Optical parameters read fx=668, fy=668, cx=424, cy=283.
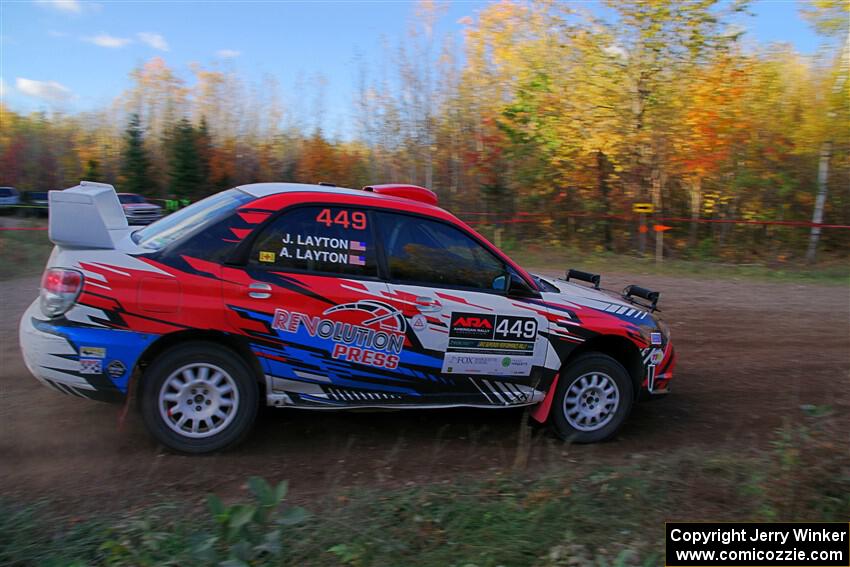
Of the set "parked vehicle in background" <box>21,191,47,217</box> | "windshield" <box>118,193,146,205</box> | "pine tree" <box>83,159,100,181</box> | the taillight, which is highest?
"pine tree" <box>83,159,100,181</box>

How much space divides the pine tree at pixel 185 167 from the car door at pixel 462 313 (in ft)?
67.0

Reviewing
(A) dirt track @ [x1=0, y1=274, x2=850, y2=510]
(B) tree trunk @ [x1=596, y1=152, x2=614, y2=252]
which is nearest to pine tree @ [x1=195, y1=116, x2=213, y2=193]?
(B) tree trunk @ [x1=596, y1=152, x2=614, y2=252]

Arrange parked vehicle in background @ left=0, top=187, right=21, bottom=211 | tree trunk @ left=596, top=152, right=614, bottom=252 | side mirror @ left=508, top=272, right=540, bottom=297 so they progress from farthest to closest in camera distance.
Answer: parked vehicle in background @ left=0, top=187, right=21, bottom=211, tree trunk @ left=596, top=152, right=614, bottom=252, side mirror @ left=508, top=272, right=540, bottom=297

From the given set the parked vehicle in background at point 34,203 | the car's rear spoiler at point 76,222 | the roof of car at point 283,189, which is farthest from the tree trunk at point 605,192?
the parked vehicle in background at point 34,203

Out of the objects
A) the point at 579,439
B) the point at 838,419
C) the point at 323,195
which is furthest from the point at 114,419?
the point at 838,419

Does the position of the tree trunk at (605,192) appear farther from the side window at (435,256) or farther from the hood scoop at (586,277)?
the side window at (435,256)

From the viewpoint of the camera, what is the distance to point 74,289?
436cm

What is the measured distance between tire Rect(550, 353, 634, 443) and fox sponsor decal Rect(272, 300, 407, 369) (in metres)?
1.45

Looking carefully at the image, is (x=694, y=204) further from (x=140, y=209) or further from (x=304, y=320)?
(x=304, y=320)

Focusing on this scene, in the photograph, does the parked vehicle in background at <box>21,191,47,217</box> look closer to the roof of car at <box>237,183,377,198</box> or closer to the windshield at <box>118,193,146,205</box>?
the windshield at <box>118,193,146,205</box>

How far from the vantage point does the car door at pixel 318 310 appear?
182 inches

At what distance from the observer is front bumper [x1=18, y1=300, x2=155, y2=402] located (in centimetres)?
436

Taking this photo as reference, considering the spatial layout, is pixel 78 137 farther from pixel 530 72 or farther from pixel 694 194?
pixel 694 194

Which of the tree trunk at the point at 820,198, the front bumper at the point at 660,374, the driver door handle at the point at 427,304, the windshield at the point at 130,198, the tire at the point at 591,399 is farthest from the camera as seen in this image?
the windshield at the point at 130,198
